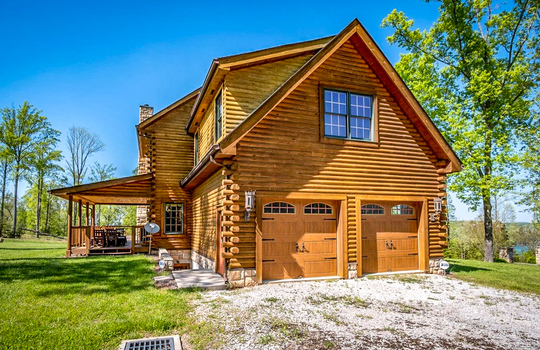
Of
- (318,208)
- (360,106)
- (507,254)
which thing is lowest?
(507,254)

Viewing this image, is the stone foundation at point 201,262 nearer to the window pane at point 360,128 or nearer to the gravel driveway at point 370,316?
the gravel driveway at point 370,316

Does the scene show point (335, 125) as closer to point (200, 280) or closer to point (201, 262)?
point (200, 280)

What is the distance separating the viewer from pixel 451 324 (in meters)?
6.19

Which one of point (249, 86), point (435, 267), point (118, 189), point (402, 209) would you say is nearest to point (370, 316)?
point (402, 209)

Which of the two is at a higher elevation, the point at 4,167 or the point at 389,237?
the point at 4,167

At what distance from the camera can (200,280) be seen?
921cm

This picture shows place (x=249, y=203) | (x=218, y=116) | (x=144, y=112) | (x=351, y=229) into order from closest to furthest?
(x=249, y=203)
(x=351, y=229)
(x=218, y=116)
(x=144, y=112)

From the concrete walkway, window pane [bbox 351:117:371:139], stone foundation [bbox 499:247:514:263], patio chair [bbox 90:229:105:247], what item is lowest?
stone foundation [bbox 499:247:514:263]

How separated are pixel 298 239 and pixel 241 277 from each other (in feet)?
6.65

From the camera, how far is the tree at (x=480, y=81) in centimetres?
1895

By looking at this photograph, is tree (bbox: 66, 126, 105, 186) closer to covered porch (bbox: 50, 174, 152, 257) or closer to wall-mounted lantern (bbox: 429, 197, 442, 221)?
covered porch (bbox: 50, 174, 152, 257)

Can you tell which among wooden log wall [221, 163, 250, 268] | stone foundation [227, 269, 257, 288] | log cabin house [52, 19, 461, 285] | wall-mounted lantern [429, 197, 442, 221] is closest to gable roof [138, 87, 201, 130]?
log cabin house [52, 19, 461, 285]

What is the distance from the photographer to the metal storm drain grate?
4734 millimetres

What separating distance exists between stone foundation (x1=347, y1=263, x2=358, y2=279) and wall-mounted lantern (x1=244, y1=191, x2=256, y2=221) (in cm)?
361
